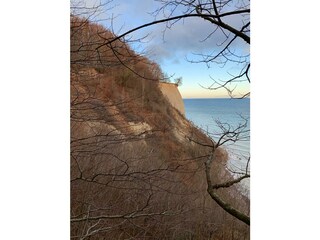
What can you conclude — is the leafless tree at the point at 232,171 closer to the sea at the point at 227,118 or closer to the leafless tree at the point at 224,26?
the sea at the point at 227,118

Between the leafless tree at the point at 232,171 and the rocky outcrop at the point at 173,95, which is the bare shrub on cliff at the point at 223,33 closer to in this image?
the leafless tree at the point at 232,171

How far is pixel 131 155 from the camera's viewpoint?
1.71 metres

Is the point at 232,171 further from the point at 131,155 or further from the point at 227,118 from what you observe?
the point at 131,155

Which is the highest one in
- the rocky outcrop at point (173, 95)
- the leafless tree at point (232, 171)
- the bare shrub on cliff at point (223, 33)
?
the bare shrub on cliff at point (223, 33)

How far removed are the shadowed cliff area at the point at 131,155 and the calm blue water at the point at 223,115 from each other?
3cm

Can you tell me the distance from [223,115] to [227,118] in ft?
0.07

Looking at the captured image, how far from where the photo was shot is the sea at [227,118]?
1597 millimetres

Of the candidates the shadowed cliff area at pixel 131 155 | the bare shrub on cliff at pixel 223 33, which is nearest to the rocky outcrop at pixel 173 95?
the shadowed cliff area at pixel 131 155

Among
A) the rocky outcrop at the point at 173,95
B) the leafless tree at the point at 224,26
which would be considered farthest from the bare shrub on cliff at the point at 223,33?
the rocky outcrop at the point at 173,95

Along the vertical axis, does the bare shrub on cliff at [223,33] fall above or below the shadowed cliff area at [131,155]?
above

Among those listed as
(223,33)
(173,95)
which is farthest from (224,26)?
(173,95)
